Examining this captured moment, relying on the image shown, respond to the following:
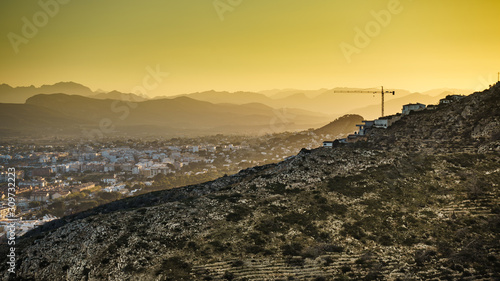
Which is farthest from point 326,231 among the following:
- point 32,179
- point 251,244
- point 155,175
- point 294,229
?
point 32,179

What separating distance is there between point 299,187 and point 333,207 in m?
8.52

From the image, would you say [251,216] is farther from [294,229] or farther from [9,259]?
[9,259]

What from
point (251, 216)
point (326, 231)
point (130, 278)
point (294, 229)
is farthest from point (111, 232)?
point (326, 231)

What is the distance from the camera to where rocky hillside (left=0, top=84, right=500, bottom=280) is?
3862 centimetres

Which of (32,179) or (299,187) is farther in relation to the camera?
(32,179)

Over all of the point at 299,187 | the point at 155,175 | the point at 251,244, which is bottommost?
the point at 155,175

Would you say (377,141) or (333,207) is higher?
(377,141)

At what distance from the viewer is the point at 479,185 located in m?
53.5

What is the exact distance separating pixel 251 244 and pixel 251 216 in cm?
702

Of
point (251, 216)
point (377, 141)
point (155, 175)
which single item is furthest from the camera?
point (155, 175)

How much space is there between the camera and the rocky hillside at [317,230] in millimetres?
38625

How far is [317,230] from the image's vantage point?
152ft

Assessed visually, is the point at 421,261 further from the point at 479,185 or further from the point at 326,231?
the point at 479,185

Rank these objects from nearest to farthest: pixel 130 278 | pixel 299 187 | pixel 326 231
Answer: pixel 130 278 < pixel 326 231 < pixel 299 187
